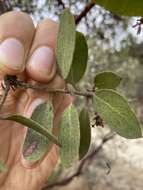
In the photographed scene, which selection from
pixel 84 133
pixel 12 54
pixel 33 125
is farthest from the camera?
pixel 12 54

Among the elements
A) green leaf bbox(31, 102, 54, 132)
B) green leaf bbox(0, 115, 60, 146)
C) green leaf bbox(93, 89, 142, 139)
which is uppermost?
green leaf bbox(0, 115, 60, 146)

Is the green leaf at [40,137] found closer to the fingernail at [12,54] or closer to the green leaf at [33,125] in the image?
the green leaf at [33,125]

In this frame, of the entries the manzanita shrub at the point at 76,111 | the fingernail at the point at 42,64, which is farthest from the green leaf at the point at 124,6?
the fingernail at the point at 42,64

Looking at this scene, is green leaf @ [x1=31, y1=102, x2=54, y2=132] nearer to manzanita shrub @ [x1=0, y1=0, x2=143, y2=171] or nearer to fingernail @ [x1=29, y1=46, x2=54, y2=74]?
manzanita shrub @ [x1=0, y1=0, x2=143, y2=171]

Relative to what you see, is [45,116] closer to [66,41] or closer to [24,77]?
[66,41]

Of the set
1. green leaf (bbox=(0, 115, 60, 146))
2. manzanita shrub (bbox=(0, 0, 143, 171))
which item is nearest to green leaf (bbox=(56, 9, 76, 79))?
manzanita shrub (bbox=(0, 0, 143, 171))

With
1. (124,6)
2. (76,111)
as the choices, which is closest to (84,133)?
(76,111)

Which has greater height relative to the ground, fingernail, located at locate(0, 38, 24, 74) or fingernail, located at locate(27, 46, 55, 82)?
fingernail, located at locate(0, 38, 24, 74)
